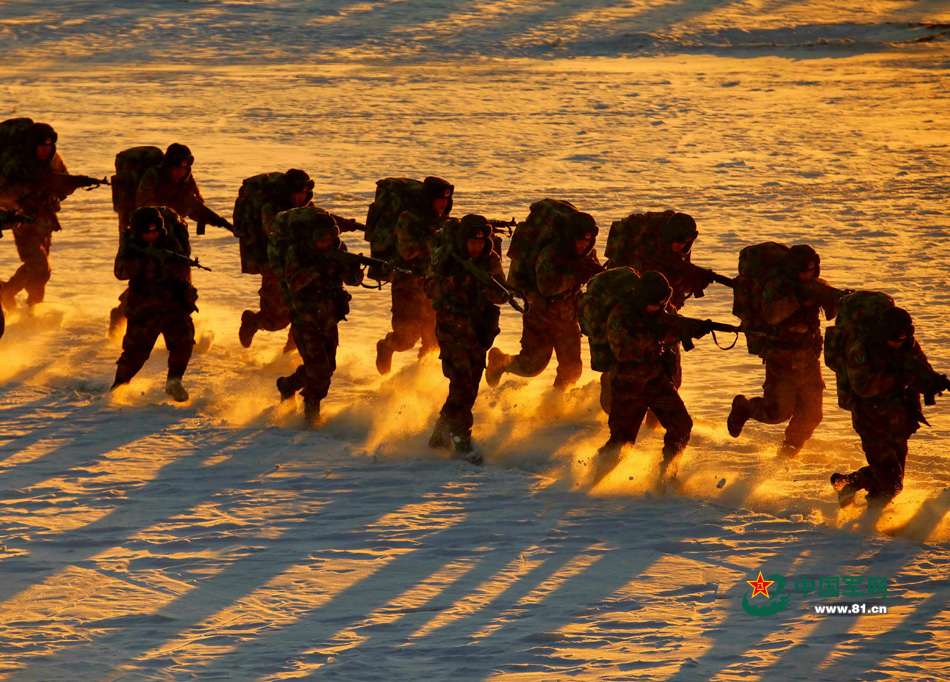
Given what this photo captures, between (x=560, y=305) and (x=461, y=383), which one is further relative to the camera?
(x=560, y=305)

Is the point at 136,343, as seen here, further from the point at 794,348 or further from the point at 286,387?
the point at 794,348

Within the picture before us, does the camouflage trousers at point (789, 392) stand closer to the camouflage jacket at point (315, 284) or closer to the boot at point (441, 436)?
the boot at point (441, 436)

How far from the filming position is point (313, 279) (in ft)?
35.1

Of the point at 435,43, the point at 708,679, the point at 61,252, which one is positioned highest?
the point at 435,43

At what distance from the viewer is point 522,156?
79.6ft

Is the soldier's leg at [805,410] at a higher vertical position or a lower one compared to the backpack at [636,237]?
lower

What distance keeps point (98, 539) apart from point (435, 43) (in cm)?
2918

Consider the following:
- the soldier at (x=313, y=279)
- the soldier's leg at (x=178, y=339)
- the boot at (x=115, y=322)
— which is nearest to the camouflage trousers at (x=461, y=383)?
the soldier at (x=313, y=279)

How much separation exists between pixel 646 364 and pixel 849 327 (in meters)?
1.53

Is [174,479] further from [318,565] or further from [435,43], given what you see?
[435,43]

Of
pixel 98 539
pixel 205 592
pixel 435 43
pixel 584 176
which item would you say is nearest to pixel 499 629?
pixel 205 592

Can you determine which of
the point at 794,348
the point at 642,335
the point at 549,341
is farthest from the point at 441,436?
the point at 794,348

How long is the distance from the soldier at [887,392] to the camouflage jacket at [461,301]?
9.86 ft
